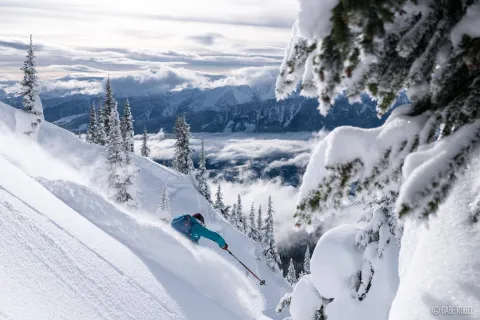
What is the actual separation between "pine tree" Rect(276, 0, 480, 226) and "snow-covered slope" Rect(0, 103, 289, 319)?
15.7 feet

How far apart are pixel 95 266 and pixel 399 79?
689cm

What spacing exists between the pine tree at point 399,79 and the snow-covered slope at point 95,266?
15.7 ft

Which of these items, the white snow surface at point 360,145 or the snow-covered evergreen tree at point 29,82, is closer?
the white snow surface at point 360,145

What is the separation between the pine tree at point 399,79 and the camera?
196 cm

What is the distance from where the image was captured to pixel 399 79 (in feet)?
7.80

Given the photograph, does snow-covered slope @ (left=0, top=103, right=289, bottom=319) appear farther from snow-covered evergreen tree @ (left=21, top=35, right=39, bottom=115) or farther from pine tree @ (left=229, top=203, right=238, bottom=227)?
pine tree @ (left=229, top=203, right=238, bottom=227)

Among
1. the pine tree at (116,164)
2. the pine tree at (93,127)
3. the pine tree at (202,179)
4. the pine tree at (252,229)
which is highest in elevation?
the pine tree at (116,164)

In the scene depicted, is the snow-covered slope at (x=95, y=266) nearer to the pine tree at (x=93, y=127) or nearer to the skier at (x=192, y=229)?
the skier at (x=192, y=229)

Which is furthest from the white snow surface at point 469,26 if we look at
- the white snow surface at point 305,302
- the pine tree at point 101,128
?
the pine tree at point 101,128

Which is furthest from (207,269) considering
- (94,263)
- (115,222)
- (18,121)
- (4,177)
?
(18,121)

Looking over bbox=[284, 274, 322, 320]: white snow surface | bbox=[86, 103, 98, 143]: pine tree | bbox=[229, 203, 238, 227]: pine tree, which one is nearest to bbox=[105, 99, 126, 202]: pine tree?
bbox=[86, 103, 98, 143]: pine tree

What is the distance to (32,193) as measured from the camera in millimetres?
9000

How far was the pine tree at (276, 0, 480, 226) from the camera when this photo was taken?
77.2 inches

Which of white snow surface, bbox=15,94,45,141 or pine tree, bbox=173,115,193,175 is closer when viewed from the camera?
white snow surface, bbox=15,94,45,141
